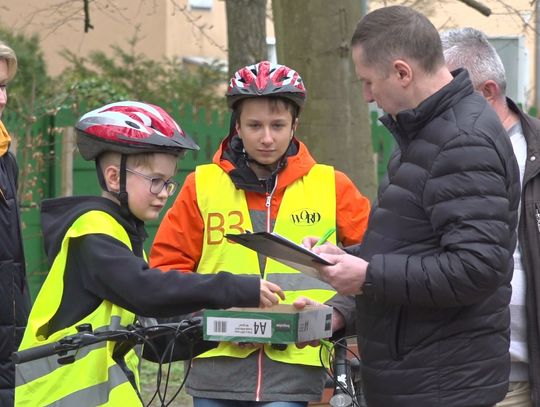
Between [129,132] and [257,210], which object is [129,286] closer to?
[129,132]

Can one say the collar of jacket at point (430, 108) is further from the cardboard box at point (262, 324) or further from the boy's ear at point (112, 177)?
the boy's ear at point (112, 177)

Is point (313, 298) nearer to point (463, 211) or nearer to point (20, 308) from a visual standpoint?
point (463, 211)

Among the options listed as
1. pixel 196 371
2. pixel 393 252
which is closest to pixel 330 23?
pixel 196 371

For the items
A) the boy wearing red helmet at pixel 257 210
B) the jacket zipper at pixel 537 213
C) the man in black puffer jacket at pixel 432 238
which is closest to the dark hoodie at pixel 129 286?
the man in black puffer jacket at pixel 432 238

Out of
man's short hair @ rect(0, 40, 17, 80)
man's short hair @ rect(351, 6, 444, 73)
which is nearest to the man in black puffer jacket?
man's short hair @ rect(351, 6, 444, 73)

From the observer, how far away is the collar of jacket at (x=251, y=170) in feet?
14.6

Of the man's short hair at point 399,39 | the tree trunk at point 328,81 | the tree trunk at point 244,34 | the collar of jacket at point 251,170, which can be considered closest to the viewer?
the man's short hair at point 399,39

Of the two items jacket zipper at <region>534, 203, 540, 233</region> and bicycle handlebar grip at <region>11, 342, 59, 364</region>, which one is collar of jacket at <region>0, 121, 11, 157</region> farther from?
jacket zipper at <region>534, 203, 540, 233</region>

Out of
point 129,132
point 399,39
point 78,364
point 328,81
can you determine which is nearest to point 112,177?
point 129,132

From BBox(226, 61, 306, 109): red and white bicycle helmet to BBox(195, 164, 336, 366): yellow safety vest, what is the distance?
0.30 m

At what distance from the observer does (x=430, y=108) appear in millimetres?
3564

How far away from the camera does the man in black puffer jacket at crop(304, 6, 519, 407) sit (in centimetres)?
341

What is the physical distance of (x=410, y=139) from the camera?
3643 millimetres

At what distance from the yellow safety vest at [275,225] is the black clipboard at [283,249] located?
2.06 feet
